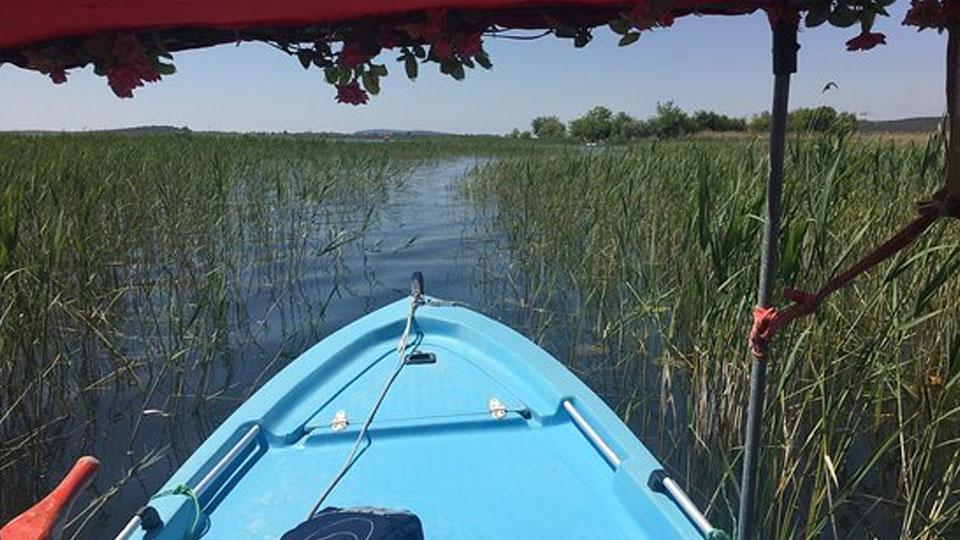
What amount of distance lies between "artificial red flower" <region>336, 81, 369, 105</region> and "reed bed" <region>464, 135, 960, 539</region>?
1738mm

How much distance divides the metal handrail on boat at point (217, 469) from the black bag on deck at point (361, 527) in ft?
2.01

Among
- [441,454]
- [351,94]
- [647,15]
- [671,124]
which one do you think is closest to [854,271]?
[647,15]

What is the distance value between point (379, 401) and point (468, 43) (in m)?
1.63

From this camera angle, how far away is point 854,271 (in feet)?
3.89

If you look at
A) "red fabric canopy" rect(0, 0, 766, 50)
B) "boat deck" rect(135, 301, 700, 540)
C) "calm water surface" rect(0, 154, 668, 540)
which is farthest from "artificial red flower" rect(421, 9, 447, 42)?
"calm water surface" rect(0, 154, 668, 540)

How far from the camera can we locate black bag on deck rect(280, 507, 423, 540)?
1313mm

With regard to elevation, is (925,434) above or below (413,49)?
below

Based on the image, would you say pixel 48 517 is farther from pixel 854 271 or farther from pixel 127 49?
pixel 854 271

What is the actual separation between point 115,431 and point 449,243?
18.0ft

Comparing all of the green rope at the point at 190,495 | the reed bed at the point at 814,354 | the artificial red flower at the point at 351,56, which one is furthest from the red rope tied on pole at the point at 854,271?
the green rope at the point at 190,495

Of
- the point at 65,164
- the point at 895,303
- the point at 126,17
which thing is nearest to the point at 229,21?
the point at 126,17

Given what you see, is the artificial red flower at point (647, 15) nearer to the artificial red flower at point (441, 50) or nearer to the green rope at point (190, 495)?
the artificial red flower at point (441, 50)

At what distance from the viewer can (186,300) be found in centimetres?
477

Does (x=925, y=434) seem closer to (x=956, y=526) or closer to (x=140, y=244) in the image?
(x=956, y=526)
